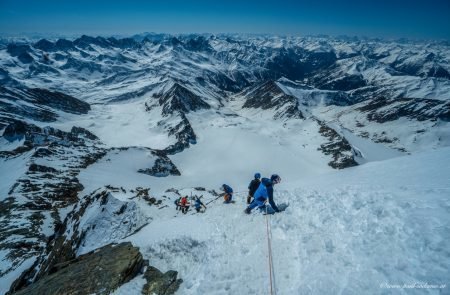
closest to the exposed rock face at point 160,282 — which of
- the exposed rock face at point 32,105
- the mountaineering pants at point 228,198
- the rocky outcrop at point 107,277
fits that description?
the rocky outcrop at point 107,277

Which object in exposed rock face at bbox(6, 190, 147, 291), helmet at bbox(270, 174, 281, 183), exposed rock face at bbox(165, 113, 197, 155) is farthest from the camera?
exposed rock face at bbox(165, 113, 197, 155)

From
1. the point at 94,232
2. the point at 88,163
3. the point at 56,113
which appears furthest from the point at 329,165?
the point at 56,113

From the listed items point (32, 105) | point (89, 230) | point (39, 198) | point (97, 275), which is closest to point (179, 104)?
point (32, 105)

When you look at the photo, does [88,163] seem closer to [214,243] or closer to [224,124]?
[214,243]

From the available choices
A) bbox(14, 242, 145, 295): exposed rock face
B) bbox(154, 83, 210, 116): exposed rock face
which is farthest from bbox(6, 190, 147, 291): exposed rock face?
bbox(154, 83, 210, 116): exposed rock face

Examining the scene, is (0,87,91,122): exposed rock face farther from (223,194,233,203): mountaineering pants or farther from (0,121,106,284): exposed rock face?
(223,194,233,203): mountaineering pants

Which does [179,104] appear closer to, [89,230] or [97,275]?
[89,230]
